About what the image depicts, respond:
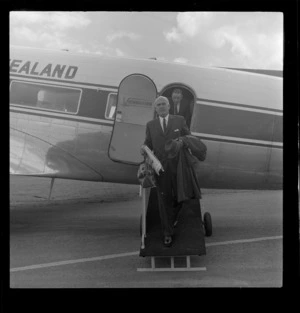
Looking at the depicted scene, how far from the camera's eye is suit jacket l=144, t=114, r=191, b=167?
5668 millimetres

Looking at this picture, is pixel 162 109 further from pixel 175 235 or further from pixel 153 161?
pixel 175 235

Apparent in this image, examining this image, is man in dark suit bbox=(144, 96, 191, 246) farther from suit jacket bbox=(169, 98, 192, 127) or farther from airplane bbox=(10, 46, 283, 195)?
airplane bbox=(10, 46, 283, 195)

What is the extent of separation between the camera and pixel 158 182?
5.65 metres

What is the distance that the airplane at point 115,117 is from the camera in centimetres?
683

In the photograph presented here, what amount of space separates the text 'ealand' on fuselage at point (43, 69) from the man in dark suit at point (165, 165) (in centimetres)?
205

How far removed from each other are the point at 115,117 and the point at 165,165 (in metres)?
1.55

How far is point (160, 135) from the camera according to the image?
18.6ft

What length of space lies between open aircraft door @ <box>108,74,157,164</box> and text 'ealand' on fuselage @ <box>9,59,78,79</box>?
3.04ft

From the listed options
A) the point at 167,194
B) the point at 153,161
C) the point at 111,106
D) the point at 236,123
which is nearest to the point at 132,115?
the point at 111,106

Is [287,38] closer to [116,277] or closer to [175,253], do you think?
[175,253]

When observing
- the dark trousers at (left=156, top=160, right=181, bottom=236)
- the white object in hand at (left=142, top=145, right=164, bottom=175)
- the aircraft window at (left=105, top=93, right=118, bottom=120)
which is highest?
the aircraft window at (left=105, top=93, right=118, bottom=120)

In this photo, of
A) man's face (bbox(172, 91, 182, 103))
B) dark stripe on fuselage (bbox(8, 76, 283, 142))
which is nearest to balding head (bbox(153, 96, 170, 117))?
man's face (bbox(172, 91, 182, 103))
